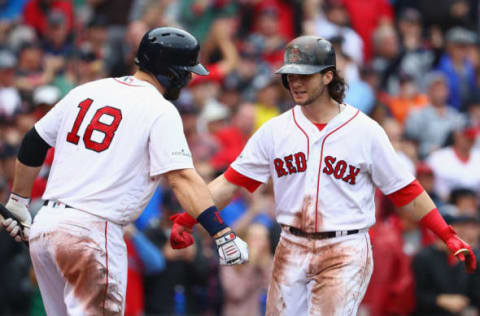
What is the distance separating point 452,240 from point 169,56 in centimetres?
232

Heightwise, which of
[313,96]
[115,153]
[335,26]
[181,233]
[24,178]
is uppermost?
[313,96]

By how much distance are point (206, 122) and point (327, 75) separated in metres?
5.57

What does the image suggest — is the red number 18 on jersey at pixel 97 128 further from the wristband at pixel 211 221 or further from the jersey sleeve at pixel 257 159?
the jersey sleeve at pixel 257 159

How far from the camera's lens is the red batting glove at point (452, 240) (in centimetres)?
659

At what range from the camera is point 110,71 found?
12.7 m

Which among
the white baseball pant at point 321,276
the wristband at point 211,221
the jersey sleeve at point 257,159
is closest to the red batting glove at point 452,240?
the white baseball pant at point 321,276

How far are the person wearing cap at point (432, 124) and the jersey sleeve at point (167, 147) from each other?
6960 mm

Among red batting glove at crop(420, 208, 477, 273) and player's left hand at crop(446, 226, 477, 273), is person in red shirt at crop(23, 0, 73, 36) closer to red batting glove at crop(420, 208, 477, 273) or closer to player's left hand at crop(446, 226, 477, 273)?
red batting glove at crop(420, 208, 477, 273)

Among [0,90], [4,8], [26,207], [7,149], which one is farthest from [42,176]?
[4,8]

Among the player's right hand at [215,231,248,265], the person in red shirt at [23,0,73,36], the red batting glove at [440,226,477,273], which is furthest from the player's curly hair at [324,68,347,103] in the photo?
the person in red shirt at [23,0,73,36]

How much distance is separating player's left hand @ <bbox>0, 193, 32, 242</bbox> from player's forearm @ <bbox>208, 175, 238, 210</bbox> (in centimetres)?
132

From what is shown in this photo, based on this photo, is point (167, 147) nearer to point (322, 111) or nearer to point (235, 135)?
point (322, 111)

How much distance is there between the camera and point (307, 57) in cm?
662

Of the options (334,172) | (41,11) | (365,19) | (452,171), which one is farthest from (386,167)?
(365,19)
